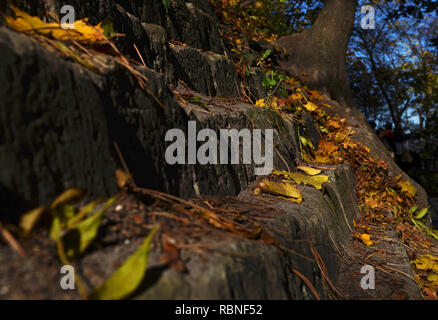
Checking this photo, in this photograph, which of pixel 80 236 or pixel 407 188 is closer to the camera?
pixel 80 236

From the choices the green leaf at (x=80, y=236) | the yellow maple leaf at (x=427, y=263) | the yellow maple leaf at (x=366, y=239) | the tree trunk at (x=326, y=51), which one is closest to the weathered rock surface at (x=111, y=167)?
the green leaf at (x=80, y=236)

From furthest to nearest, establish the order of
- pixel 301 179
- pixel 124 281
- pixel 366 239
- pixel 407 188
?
pixel 407 188
pixel 366 239
pixel 301 179
pixel 124 281

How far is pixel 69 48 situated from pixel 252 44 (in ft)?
11.6

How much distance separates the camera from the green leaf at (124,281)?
0.62m

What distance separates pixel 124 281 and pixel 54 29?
0.78 m

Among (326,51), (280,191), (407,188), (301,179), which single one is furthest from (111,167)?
(326,51)

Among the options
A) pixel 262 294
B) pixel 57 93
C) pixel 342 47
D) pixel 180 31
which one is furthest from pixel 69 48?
pixel 342 47

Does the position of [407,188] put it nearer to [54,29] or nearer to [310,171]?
[310,171]

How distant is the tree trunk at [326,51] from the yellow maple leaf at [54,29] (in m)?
4.07

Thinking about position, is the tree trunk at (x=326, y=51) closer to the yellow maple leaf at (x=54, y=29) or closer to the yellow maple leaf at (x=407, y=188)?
the yellow maple leaf at (x=407, y=188)

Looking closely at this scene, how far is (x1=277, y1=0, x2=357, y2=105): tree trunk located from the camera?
16.0ft

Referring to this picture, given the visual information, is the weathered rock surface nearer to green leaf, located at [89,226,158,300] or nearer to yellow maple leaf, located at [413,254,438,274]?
green leaf, located at [89,226,158,300]

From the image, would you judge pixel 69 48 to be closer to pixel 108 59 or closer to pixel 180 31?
pixel 108 59

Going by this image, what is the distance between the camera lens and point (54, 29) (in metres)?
0.98
